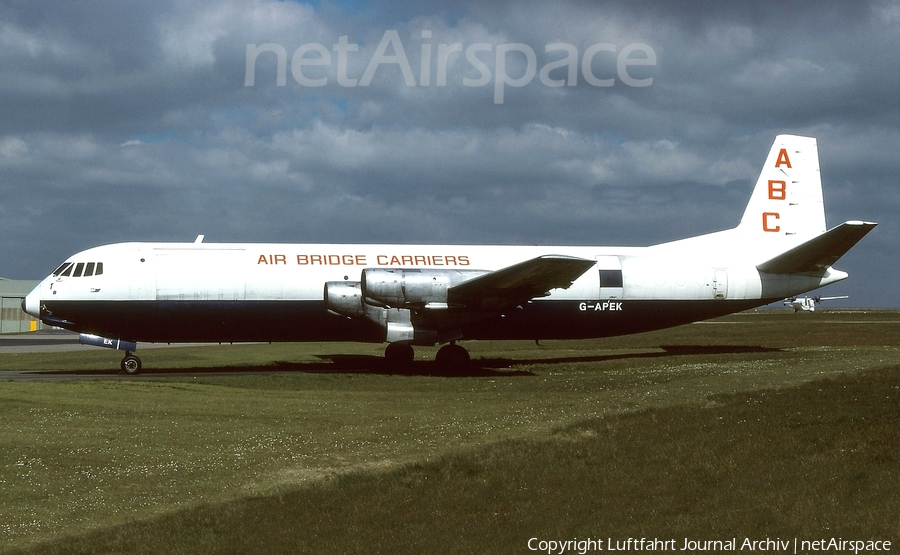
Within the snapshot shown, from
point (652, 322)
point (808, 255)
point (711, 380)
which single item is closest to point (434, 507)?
point (711, 380)

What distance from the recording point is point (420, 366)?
3117cm

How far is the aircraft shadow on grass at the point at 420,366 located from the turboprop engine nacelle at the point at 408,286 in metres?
2.64

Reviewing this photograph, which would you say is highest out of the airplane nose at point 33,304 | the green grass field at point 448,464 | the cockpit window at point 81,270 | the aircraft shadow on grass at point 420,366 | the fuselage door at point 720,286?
the cockpit window at point 81,270

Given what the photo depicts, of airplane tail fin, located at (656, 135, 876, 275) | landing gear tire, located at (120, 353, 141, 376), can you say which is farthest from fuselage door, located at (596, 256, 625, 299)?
landing gear tire, located at (120, 353, 141, 376)

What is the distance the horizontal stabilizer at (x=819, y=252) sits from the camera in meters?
29.2

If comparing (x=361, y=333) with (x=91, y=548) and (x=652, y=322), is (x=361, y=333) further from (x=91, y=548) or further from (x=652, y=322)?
(x=91, y=548)

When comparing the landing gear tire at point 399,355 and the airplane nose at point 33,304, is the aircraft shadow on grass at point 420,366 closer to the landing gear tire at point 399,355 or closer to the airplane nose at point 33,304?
the landing gear tire at point 399,355

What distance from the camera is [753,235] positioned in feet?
108

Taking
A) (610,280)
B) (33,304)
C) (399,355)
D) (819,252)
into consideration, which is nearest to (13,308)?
(33,304)

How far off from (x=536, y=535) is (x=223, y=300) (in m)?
20.1

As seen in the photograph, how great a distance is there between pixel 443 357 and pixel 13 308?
61471mm

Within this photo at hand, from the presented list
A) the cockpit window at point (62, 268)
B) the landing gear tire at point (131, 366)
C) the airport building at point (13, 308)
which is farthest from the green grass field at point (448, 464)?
the airport building at point (13, 308)

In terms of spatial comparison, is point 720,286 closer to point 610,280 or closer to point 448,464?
point 610,280

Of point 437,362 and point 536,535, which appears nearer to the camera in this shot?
point 536,535
